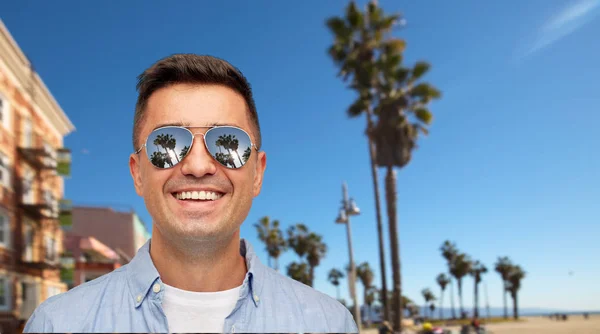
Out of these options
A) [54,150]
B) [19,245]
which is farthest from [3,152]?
[54,150]

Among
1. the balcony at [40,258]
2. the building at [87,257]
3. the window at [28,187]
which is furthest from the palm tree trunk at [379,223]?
the building at [87,257]

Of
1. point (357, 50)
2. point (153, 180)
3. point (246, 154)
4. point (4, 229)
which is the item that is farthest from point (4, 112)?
point (246, 154)

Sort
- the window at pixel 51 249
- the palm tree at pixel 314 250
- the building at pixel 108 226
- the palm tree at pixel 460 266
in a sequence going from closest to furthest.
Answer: the window at pixel 51 249 → the building at pixel 108 226 → the palm tree at pixel 314 250 → the palm tree at pixel 460 266

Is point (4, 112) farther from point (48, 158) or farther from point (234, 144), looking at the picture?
point (234, 144)

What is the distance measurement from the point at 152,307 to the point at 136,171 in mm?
651

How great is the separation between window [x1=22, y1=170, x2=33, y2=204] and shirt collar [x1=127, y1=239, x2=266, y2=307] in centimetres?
2788

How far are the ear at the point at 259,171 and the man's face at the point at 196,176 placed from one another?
14 cm

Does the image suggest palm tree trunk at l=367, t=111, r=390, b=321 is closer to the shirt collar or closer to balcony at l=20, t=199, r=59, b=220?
balcony at l=20, t=199, r=59, b=220

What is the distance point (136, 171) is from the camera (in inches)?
98.0

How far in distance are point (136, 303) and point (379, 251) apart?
2277 cm

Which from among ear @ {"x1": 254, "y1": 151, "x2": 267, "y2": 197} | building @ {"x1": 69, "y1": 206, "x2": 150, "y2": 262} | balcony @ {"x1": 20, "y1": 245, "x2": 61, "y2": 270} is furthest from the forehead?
building @ {"x1": 69, "y1": 206, "x2": 150, "y2": 262}

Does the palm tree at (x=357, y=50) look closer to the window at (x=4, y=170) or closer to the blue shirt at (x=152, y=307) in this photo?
the window at (x=4, y=170)

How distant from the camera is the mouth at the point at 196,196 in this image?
7.15ft

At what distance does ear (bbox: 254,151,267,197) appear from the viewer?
254 cm
